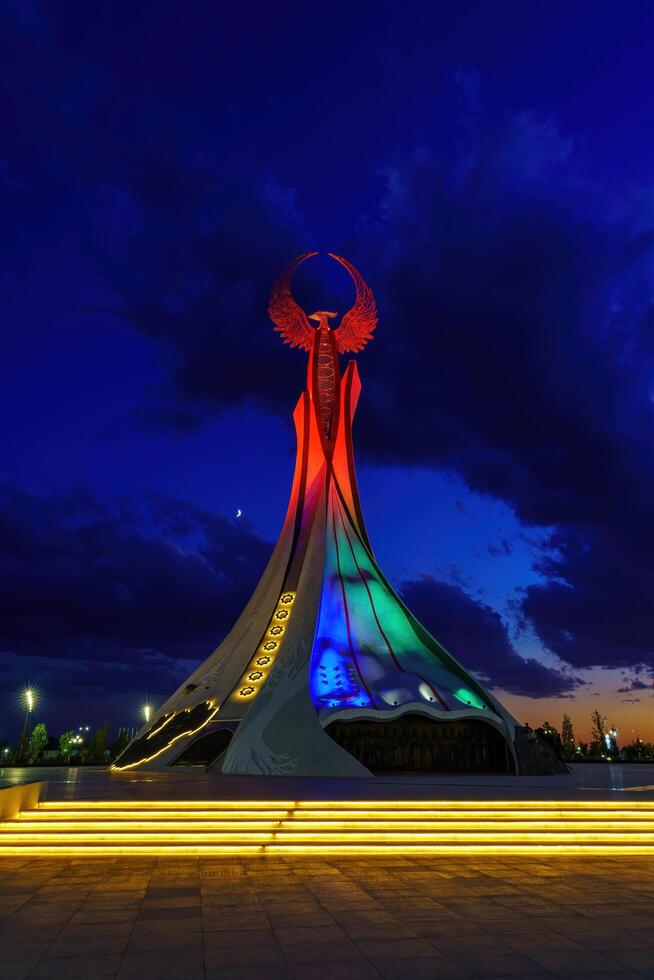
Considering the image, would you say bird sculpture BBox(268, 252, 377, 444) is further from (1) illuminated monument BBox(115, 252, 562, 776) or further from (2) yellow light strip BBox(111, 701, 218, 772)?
(2) yellow light strip BBox(111, 701, 218, 772)

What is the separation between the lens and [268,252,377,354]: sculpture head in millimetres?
24688

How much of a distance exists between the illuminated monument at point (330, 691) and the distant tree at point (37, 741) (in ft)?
39.0

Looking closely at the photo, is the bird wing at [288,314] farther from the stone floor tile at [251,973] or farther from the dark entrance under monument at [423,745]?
the stone floor tile at [251,973]

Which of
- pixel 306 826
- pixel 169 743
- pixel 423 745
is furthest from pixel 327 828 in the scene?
pixel 169 743

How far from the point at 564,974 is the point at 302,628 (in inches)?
598

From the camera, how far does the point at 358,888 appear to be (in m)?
5.20

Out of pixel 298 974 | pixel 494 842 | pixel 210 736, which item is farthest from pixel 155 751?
pixel 298 974

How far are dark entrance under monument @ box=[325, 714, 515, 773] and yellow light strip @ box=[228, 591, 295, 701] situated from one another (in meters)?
2.08

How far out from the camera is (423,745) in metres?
17.7

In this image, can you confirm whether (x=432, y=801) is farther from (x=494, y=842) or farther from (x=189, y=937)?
(x=189, y=937)

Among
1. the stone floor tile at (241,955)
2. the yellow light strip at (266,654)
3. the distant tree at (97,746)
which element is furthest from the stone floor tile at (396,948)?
the distant tree at (97,746)

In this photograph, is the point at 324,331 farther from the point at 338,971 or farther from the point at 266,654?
the point at 338,971

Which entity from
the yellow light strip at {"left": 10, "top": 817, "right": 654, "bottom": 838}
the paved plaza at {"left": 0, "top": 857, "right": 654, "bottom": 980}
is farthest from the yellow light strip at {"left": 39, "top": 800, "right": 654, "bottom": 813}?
the paved plaza at {"left": 0, "top": 857, "right": 654, "bottom": 980}

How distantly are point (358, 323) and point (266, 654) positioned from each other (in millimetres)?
11967
